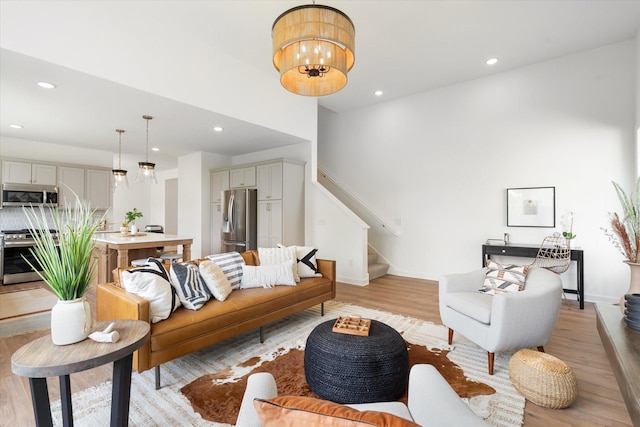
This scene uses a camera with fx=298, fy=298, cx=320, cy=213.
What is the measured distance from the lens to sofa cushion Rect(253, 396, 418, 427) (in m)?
0.62

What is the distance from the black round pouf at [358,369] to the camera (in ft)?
6.07

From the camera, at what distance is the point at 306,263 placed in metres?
3.60

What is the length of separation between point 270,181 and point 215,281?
2997 mm

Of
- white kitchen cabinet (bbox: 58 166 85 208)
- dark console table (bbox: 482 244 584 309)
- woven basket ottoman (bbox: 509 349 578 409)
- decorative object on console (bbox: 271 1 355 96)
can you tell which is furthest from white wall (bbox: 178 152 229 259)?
woven basket ottoman (bbox: 509 349 578 409)

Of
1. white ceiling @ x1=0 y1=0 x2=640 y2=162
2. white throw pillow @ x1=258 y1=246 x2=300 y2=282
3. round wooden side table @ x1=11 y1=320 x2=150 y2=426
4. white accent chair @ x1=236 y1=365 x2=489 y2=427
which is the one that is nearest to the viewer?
white accent chair @ x1=236 y1=365 x2=489 y2=427

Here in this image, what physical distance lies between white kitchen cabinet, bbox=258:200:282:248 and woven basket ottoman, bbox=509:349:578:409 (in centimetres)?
397

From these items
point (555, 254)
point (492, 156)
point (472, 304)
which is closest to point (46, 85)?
point (472, 304)

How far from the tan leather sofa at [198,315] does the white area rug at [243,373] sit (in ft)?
0.67

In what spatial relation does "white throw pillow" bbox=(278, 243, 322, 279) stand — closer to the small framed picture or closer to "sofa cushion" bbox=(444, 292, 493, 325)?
"sofa cushion" bbox=(444, 292, 493, 325)

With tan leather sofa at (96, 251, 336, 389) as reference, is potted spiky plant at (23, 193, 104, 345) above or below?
above

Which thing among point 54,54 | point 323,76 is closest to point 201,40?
point 54,54

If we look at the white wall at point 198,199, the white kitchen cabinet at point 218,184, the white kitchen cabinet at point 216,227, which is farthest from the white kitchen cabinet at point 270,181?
the white wall at point 198,199

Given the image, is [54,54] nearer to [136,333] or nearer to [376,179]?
[136,333]

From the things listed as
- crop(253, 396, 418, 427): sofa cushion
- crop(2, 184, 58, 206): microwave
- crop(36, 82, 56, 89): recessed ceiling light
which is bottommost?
crop(253, 396, 418, 427): sofa cushion
